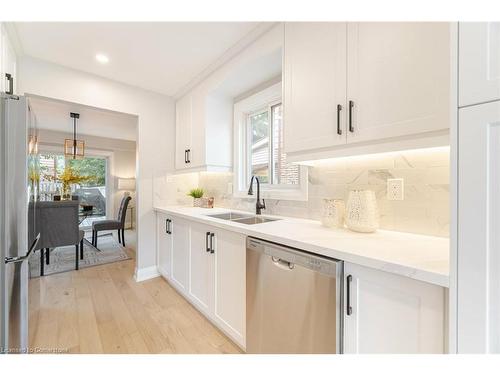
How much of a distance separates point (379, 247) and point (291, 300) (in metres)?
0.50

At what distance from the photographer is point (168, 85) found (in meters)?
2.59

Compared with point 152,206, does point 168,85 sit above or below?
above

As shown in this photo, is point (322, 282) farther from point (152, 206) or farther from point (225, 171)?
point (152, 206)

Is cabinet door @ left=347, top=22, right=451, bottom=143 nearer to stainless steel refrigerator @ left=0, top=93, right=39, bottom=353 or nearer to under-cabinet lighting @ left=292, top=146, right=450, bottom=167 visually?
under-cabinet lighting @ left=292, top=146, right=450, bottom=167

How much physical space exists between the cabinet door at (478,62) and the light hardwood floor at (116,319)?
5.86 feet

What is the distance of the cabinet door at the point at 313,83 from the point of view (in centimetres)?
118

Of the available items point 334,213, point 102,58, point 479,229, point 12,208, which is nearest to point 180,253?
point 12,208

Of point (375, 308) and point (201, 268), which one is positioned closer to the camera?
point (375, 308)

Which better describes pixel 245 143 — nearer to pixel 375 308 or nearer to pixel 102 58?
pixel 102 58

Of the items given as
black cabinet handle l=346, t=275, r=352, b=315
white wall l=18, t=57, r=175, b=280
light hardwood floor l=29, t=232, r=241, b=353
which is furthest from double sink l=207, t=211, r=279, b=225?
white wall l=18, t=57, r=175, b=280

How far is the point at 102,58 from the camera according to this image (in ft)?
6.66

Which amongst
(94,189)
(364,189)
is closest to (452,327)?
(364,189)

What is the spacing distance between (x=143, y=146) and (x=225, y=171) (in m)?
1.11

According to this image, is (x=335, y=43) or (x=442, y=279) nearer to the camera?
(x=442, y=279)
